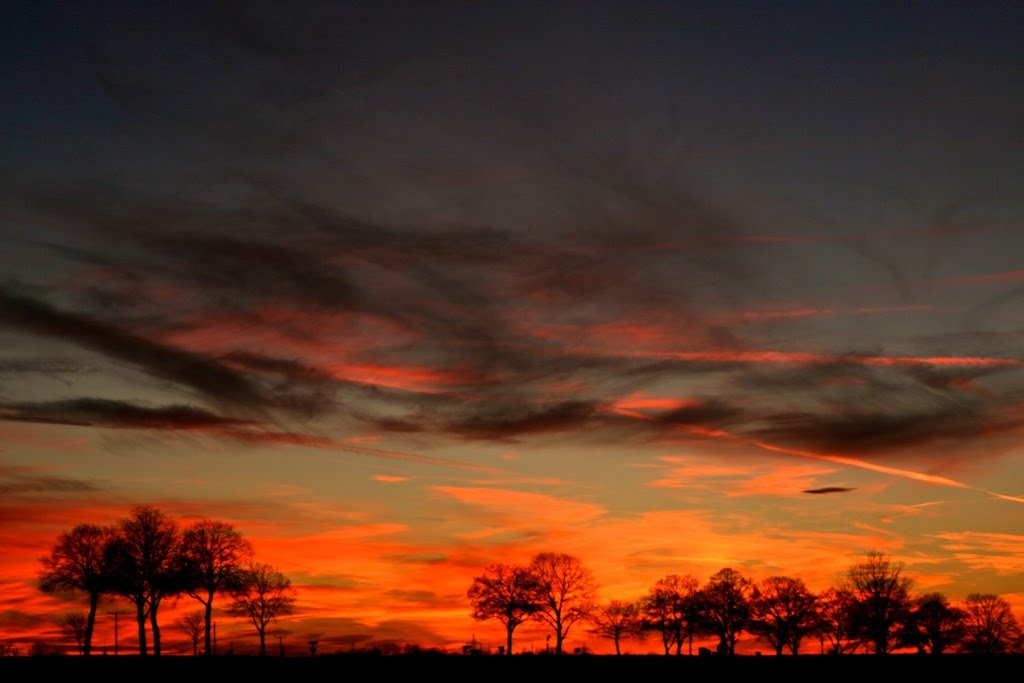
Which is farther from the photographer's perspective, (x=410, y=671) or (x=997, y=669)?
(x=997, y=669)

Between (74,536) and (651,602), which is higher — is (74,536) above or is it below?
above

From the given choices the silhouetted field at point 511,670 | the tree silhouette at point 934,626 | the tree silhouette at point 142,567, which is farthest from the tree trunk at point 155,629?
the tree silhouette at point 934,626

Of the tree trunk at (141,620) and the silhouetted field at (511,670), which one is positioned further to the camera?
the tree trunk at (141,620)

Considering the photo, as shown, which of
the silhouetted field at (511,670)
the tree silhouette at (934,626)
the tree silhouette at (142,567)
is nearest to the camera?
the silhouetted field at (511,670)

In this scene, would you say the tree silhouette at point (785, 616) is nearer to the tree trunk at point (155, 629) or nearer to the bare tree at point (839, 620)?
the bare tree at point (839, 620)

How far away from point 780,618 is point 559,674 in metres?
114

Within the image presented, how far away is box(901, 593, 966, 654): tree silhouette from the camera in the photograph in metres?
155

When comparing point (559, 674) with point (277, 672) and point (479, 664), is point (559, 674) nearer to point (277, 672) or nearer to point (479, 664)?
point (479, 664)

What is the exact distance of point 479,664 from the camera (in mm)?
67125

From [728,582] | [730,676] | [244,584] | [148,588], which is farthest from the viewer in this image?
[728,582]

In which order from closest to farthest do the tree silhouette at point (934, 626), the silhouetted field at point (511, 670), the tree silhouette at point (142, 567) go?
the silhouetted field at point (511, 670) < the tree silhouette at point (142, 567) < the tree silhouette at point (934, 626)

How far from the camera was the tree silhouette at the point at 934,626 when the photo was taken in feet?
509

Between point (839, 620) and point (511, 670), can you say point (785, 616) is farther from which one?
point (511, 670)

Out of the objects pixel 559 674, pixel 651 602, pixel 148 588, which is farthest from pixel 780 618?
pixel 559 674
